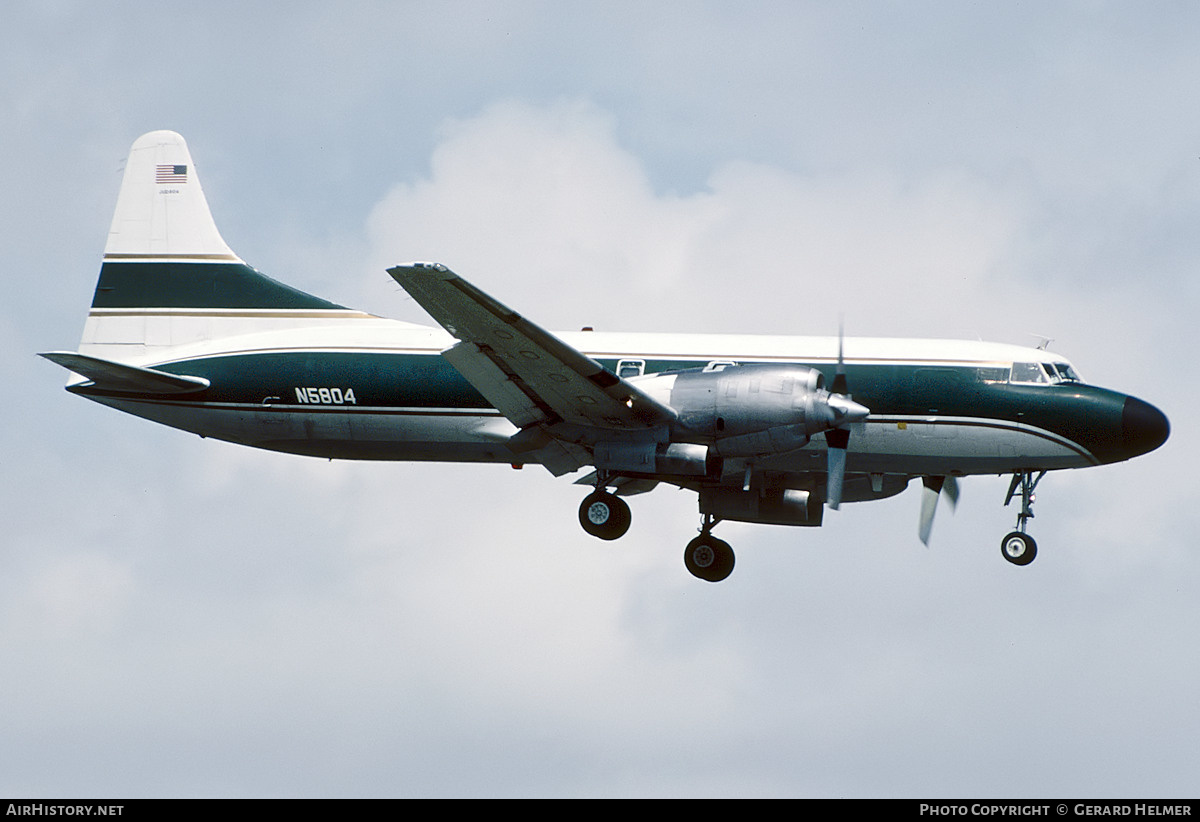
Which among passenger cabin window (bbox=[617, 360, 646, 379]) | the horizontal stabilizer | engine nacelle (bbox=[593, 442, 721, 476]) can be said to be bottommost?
engine nacelle (bbox=[593, 442, 721, 476])

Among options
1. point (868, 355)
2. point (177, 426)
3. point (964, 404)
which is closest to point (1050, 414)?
point (964, 404)

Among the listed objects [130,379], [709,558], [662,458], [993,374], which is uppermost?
[993,374]

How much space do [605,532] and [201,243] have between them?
1368 centimetres

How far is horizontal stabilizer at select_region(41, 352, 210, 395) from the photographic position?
3231 cm

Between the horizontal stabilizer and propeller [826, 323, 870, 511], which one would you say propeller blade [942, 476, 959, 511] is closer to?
propeller [826, 323, 870, 511]

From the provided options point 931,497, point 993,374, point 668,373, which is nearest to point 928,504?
point 931,497

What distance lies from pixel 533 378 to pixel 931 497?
11454 mm

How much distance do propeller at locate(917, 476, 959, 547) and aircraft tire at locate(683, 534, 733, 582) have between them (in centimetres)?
455

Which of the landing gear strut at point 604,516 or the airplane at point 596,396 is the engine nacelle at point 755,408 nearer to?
the airplane at point 596,396

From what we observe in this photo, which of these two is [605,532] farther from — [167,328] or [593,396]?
[167,328]

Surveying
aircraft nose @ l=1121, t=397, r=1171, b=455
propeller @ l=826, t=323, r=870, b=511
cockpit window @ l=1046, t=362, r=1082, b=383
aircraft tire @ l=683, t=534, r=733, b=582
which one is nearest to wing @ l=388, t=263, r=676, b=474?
propeller @ l=826, t=323, r=870, b=511

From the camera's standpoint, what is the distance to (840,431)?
30.2 meters

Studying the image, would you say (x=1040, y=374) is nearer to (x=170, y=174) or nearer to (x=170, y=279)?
(x=170, y=279)

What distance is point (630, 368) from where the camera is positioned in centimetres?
3189
